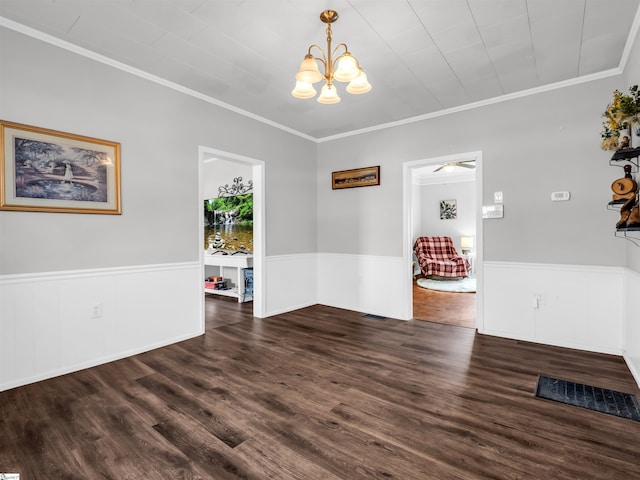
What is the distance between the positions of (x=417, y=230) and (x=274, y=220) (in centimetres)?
556

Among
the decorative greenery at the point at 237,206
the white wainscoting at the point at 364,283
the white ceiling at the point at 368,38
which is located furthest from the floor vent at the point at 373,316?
the white ceiling at the point at 368,38

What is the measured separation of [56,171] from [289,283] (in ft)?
9.95

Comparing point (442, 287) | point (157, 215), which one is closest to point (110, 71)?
point (157, 215)

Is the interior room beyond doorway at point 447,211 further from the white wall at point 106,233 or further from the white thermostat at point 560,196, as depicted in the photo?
the white wall at point 106,233

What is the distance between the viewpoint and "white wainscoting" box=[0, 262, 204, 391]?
2.47m

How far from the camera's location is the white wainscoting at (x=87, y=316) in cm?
247

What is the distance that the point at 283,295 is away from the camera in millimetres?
4781

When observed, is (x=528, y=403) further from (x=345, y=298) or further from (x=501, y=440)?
(x=345, y=298)

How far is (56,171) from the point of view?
2.66 meters

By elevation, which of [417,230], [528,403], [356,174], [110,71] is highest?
[110,71]

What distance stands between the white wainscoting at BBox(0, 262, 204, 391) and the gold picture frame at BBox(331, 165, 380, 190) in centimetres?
247

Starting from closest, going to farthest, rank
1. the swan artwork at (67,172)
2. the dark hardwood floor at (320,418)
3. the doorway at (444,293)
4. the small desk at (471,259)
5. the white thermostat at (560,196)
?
the dark hardwood floor at (320,418) → the swan artwork at (67,172) → the white thermostat at (560,196) → the doorway at (444,293) → the small desk at (471,259)

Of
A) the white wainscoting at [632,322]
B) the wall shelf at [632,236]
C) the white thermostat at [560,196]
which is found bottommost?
the white wainscoting at [632,322]

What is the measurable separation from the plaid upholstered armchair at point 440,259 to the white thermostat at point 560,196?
13.9ft
